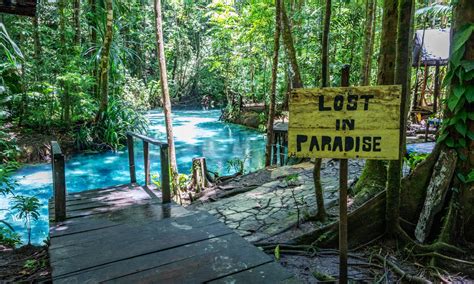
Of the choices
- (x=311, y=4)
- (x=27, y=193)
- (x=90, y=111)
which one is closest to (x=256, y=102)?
(x=311, y=4)

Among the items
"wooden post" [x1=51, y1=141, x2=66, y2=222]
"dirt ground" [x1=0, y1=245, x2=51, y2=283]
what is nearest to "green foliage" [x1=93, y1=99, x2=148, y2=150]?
"dirt ground" [x1=0, y1=245, x2=51, y2=283]

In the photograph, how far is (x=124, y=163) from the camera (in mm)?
11453

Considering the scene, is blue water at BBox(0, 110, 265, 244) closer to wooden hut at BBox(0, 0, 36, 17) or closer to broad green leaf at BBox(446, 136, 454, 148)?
wooden hut at BBox(0, 0, 36, 17)

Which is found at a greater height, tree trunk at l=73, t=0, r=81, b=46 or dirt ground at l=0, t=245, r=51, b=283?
tree trunk at l=73, t=0, r=81, b=46

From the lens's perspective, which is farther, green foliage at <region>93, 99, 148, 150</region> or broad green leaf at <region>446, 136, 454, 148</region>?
green foliage at <region>93, 99, 148, 150</region>

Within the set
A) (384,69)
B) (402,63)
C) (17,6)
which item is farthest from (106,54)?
(402,63)

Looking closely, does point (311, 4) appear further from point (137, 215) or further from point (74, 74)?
point (137, 215)

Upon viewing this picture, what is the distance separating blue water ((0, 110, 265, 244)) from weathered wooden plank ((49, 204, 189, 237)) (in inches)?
85.8

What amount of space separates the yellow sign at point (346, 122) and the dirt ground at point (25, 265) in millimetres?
2418

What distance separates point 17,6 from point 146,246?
6.35ft

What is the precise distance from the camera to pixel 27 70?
37.3 ft

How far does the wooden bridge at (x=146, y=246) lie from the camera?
8.13ft

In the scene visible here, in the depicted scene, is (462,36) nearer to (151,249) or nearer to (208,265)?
(208,265)

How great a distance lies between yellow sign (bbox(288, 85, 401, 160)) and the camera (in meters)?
2.21
